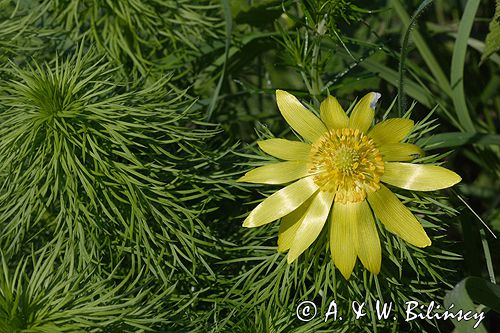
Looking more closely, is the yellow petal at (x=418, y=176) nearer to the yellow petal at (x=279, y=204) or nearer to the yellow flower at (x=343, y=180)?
the yellow flower at (x=343, y=180)

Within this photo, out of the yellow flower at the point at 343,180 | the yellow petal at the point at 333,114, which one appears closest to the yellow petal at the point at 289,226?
the yellow flower at the point at 343,180

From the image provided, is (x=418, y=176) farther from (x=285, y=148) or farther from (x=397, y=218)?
(x=285, y=148)

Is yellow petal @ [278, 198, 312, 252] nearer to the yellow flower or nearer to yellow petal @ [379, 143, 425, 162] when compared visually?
the yellow flower

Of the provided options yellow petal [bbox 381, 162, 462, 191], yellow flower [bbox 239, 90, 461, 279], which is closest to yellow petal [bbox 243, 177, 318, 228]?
yellow flower [bbox 239, 90, 461, 279]

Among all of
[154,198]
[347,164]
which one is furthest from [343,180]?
[154,198]

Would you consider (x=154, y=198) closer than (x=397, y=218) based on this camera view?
No

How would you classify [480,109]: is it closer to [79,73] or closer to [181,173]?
[181,173]
